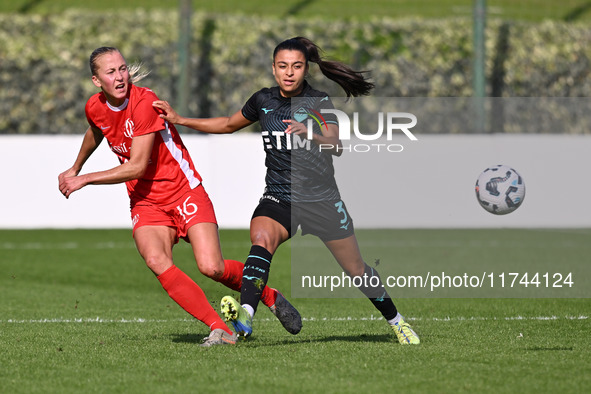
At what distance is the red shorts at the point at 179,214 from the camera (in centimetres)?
593

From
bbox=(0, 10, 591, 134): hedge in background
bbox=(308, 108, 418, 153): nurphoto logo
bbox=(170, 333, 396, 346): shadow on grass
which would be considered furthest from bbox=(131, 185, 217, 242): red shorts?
bbox=(0, 10, 591, 134): hedge in background

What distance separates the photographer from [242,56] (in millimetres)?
19078

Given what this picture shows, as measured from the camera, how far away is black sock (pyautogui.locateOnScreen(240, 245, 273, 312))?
574 cm

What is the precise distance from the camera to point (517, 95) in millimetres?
18984

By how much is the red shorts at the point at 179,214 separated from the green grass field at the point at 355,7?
47.7 ft

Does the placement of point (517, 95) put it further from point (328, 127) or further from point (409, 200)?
point (328, 127)

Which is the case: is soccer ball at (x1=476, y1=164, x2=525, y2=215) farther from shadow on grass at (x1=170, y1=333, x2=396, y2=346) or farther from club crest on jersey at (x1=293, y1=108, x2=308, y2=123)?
club crest on jersey at (x1=293, y1=108, x2=308, y2=123)

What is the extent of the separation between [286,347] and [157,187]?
1.33m

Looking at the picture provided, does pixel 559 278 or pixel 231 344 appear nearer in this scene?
pixel 231 344

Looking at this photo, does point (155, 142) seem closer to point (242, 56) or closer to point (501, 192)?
point (501, 192)

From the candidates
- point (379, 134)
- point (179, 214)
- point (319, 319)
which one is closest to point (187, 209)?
point (179, 214)

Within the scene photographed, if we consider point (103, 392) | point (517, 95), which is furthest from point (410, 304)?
point (517, 95)

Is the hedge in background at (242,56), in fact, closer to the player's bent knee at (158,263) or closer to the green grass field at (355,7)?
Answer: the green grass field at (355,7)

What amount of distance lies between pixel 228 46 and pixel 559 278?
34.9 ft
